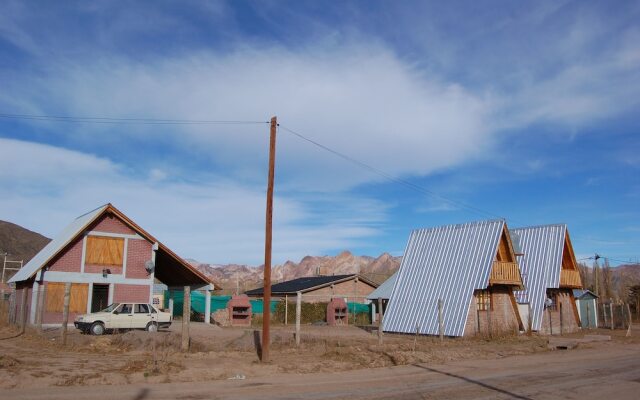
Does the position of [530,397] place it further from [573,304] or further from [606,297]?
[606,297]

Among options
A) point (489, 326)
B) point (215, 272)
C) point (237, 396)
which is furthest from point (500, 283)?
point (215, 272)

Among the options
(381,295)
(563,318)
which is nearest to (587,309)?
(563,318)

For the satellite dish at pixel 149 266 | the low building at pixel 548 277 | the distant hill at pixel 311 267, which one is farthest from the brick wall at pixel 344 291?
the distant hill at pixel 311 267

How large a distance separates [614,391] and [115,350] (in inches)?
587

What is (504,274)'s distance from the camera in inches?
1169

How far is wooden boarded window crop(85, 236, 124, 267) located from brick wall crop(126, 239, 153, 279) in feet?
1.51

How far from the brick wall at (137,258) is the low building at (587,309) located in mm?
30562

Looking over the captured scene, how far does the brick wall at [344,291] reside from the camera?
47.1 meters

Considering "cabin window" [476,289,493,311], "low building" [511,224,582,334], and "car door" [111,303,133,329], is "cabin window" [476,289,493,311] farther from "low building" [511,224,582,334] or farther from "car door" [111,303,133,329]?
"car door" [111,303,133,329]

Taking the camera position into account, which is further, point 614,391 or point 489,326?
point 489,326

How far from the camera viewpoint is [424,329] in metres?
28.0

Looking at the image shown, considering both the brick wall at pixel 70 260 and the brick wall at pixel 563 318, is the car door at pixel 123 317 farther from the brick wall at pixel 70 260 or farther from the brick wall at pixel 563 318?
the brick wall at pixel 563 318

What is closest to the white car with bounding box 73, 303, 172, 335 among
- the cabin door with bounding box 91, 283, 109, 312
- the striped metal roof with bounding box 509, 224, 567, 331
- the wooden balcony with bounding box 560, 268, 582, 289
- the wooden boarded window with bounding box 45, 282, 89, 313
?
the wooden boarded window with bounding box 45, 282, 89, 313

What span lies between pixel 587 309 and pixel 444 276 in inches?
761
